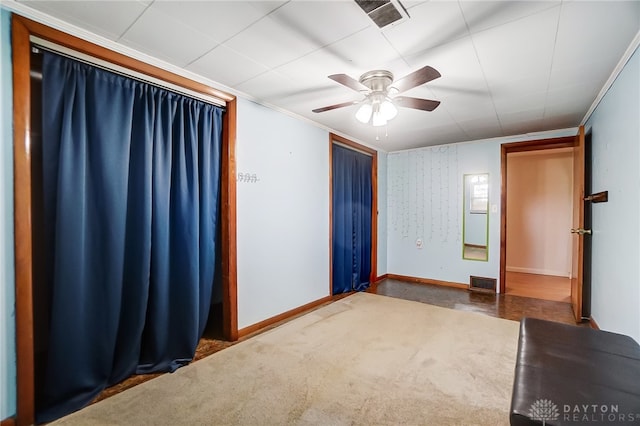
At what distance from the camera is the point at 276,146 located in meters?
3.03

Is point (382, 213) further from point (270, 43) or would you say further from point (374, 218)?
point (270, 43)

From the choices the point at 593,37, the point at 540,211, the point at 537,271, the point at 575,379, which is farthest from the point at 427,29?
the point at 537,271

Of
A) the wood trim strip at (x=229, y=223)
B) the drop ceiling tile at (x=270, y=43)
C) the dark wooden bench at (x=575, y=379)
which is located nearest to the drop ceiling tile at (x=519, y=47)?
the drop ceiling tile at (x=270, y=43)

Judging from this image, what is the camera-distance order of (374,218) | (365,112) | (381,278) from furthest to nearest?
(381,278) → (374,218) → (365,112)

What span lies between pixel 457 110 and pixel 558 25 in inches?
55.4

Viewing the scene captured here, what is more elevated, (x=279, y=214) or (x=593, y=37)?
(x=593, y=37)

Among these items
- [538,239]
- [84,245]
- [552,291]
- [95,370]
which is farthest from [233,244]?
→ [538,239]

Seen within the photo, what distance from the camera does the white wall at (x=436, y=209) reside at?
4281 mm

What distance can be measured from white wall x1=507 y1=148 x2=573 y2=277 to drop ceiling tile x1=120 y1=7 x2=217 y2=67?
5.87m

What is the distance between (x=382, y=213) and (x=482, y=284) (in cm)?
193

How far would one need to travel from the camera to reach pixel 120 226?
192cm

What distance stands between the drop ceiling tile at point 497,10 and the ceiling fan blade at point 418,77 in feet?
1.03

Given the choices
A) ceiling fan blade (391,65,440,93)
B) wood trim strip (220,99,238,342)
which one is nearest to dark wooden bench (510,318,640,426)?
ceiling fan blade (391,65,440,93)

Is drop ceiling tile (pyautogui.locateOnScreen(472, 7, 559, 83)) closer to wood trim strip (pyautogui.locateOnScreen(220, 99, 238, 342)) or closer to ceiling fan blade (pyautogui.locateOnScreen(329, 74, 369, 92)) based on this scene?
ceiling fan blade (pyautogui.locateOnScreen(329, 74, 369, 92))
